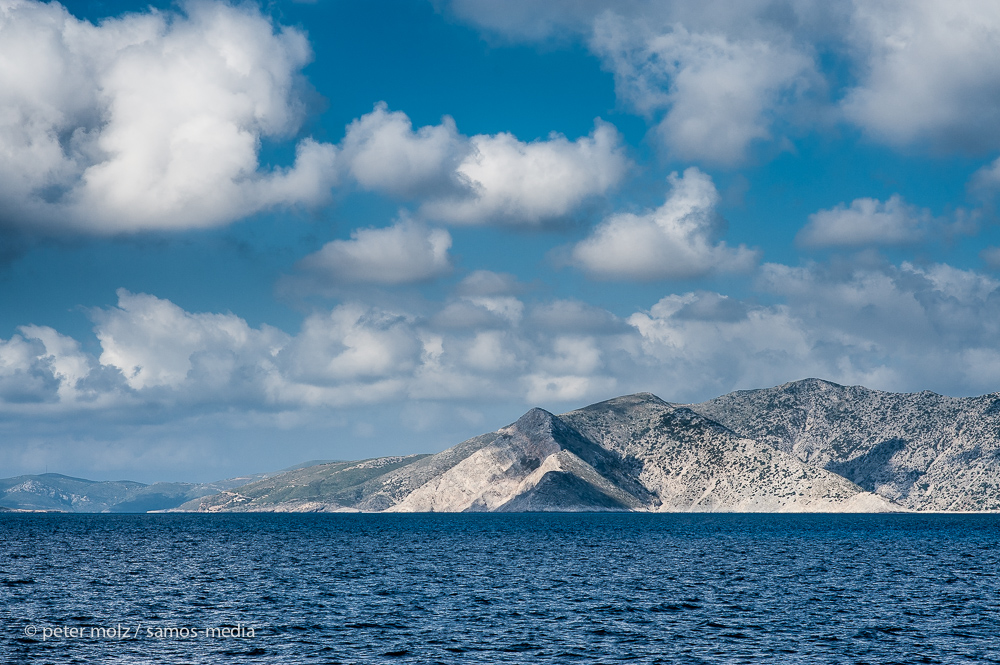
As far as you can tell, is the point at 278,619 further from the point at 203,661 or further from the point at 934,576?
the point at 934,576

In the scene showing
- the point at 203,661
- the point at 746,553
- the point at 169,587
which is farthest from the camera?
the point at 746,553

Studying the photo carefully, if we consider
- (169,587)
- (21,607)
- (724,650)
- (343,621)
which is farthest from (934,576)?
(21,607)

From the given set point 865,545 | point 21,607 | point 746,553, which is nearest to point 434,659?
point 21,607

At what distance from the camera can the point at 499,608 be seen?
79.1 meters

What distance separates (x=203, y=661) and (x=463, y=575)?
176 ft

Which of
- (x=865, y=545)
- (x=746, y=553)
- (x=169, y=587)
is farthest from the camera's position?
(x=865, y=545)

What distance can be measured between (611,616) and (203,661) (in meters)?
32.5

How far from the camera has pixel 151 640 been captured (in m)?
62.6

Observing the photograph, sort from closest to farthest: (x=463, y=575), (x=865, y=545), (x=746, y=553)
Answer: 1. (x=463, y=575)
2. (x=746, y=553)
3. (x=865, y=545)

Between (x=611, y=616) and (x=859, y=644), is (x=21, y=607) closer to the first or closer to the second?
(x=611, y=616)

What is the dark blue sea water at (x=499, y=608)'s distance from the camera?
197 feet

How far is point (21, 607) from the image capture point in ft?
254

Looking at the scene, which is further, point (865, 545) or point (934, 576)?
point (865, 545)

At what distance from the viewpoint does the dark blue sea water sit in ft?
197
